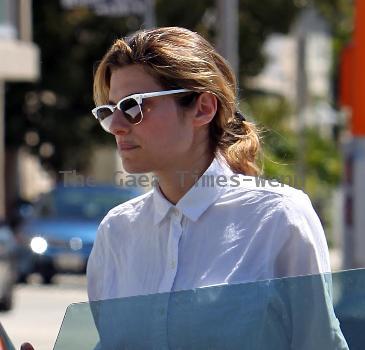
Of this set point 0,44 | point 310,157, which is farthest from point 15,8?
point 310,157

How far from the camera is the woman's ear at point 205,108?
2.76 metres

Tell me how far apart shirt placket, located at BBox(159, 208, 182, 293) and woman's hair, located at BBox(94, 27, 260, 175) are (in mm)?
208

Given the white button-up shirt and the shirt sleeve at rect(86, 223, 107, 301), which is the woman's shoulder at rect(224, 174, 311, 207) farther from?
the shirt sleeve at rect(86, 223, 107, 301)

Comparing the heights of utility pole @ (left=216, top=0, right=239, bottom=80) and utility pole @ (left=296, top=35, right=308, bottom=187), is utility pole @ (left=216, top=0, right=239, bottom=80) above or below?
above

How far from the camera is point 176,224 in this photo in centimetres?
275

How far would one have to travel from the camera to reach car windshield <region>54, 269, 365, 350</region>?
8.30ft

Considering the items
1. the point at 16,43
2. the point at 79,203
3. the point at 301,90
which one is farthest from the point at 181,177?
the point at 301,90

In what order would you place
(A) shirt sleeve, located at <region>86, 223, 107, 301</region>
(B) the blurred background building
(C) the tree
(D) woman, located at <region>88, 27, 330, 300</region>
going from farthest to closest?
(C) the tree
(B) the blurred background building
(A) shirt sleeve, located at <region>86, 223, 107, 301</region>
(D) woman, located at <region>88, 27, 330, 300</region>

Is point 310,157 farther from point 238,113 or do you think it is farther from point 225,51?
point 238,113

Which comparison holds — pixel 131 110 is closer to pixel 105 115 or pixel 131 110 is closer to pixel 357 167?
pixel 105 115

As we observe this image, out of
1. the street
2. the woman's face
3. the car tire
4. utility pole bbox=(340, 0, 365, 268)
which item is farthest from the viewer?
the car tire

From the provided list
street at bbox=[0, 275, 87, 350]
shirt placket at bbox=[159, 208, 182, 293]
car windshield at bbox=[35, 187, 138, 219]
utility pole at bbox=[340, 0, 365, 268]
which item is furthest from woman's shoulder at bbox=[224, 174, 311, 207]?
car windshield at bbox=[35, 187, 138, 219]

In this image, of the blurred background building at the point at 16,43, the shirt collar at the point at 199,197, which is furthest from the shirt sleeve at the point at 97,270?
the blurred background building at the point at 16,43

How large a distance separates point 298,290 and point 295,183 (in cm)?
106
